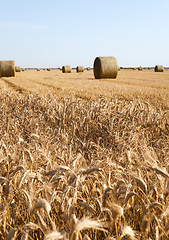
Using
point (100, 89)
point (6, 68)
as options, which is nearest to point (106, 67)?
point (100, 89)

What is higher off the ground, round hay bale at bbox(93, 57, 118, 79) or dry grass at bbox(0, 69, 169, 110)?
round hay bale at bbox(93, 57, 118, 79)

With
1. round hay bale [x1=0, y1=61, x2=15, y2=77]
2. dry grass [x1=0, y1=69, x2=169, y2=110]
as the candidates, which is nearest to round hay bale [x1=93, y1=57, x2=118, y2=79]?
dry grass [x1=0, y1=69, x2=169, y2=110]

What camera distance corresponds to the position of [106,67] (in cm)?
2069

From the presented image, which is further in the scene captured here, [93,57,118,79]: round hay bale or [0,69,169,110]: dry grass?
[93,57,118,79]: round hay bale

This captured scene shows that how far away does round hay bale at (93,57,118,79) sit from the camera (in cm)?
2058

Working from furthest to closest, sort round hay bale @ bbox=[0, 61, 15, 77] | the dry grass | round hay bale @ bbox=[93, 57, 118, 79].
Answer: round hay bale @ bbox=[0, 61, 15, 77] → round hay bale @ bbox=[93, 57, 118, 79] → the dry grass

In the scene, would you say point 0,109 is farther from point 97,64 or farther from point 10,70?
point 10,70

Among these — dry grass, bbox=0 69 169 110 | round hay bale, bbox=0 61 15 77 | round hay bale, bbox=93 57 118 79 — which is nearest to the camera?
dry grass, bbox=0 69 169 110

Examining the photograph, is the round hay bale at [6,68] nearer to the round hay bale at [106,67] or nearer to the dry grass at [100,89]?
the dry grass at [100,89]

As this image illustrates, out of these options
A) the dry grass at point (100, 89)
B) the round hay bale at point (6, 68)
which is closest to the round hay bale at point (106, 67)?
the dry grass at point (100, 89)

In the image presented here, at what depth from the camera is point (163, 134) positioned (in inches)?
163

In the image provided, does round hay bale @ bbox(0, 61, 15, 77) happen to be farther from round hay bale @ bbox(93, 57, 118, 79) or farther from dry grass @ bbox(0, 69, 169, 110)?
round hay bale @ bbox(93, 57, 118, 79)

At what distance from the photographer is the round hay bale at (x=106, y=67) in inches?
810

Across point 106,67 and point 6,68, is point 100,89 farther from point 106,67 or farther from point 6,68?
point 6,68
